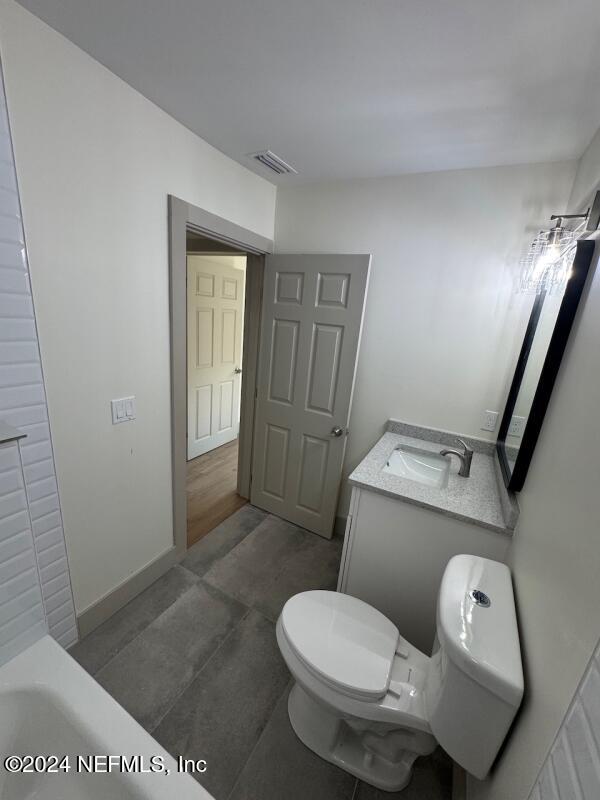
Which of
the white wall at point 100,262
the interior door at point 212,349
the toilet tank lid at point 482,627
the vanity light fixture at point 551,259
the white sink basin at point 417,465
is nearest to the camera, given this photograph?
the toilet tank lid at point 482,627

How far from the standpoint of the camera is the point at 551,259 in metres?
1.28

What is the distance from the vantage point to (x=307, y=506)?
7.55 feet

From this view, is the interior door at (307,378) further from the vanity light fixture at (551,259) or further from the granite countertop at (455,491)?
the vanity light fixture at (551,259)

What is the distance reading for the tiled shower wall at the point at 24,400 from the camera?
974mm

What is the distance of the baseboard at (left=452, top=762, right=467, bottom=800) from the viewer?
1.04m

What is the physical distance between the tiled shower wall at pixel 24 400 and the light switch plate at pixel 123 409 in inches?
10.3

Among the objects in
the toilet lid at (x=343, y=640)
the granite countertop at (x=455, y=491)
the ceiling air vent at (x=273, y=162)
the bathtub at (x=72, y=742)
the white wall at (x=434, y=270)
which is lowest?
the bathtub at (x=72, y=742)

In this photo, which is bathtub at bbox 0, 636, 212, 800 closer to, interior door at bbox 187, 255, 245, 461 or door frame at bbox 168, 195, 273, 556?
door frame at bbox 168, 195, 273, 556

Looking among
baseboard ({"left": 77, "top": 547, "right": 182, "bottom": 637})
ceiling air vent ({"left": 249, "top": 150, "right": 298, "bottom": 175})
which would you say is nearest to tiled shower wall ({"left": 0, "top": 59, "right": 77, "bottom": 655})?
baseboard ({"left": 77, "top": 547, "right": 182, "bottom": 637})

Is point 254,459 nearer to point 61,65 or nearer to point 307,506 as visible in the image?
point 307,506

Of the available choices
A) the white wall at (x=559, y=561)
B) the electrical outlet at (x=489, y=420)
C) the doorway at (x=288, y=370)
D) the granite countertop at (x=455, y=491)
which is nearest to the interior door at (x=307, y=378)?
the doorway at (x=288, y=370)

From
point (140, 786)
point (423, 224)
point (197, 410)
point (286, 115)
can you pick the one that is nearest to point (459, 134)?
point (423, 224)

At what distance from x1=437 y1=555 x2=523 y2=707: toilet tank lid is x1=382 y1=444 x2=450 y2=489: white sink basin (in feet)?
2.30

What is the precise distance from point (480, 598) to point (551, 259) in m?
1.29
